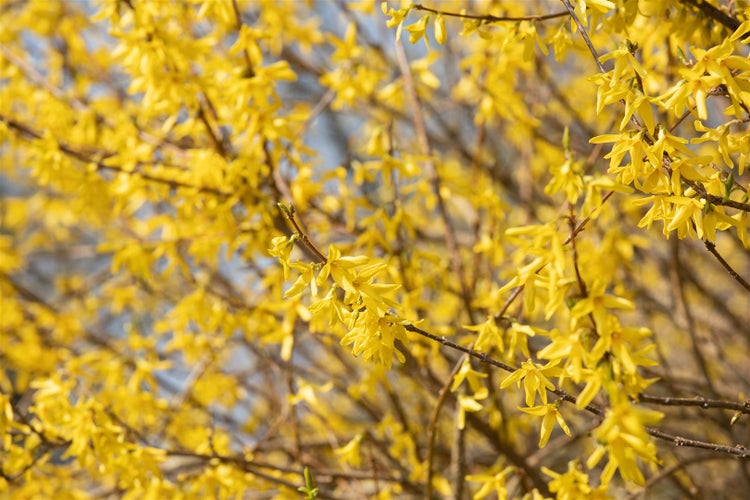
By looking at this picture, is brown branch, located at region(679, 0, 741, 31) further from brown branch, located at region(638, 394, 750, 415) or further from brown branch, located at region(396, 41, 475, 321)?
brown branch, located at region(396, 41, 475, 321)

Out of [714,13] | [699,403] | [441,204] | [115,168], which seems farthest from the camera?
[441,204]

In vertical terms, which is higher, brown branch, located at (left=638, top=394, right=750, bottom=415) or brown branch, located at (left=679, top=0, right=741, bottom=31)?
brown branch, located at (left=679, top=0, right=741, bottom=31)

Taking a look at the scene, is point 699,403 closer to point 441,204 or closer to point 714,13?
point 714,13

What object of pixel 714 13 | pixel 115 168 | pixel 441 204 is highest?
pixel 714 13

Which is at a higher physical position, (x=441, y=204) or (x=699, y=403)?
(x=699, y=403)

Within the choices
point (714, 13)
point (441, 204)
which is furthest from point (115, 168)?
point (714, 13)

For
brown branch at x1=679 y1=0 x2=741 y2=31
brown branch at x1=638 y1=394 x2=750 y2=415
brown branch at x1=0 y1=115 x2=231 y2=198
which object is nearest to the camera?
→ brown branch at x1=638 y1=394 x2=750 y2=415

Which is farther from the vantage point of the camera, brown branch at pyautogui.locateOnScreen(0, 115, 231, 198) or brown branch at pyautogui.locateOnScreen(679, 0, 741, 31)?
brown branch at pyautogui.locateOnScreen(0, 115, 231, 198)

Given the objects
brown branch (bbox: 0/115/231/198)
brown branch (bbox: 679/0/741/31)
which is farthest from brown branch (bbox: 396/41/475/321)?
brown branch (bbox: 679/0/741/31)

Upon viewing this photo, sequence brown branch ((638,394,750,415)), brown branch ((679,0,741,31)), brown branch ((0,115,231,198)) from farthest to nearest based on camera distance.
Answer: brown branch ((0,115,231,198))
brown branch ((679,0,741,31))
brown branch ((638,394,750,415))

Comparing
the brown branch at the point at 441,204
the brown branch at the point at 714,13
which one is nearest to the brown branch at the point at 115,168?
the brown branch at the point at 441,204

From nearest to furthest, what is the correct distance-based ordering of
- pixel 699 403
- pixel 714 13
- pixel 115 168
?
pixel 699 403 → pixel 714 13 → pixel 115 168

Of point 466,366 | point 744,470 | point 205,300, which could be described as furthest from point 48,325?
point 744,470

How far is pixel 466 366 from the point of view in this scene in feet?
5.27
